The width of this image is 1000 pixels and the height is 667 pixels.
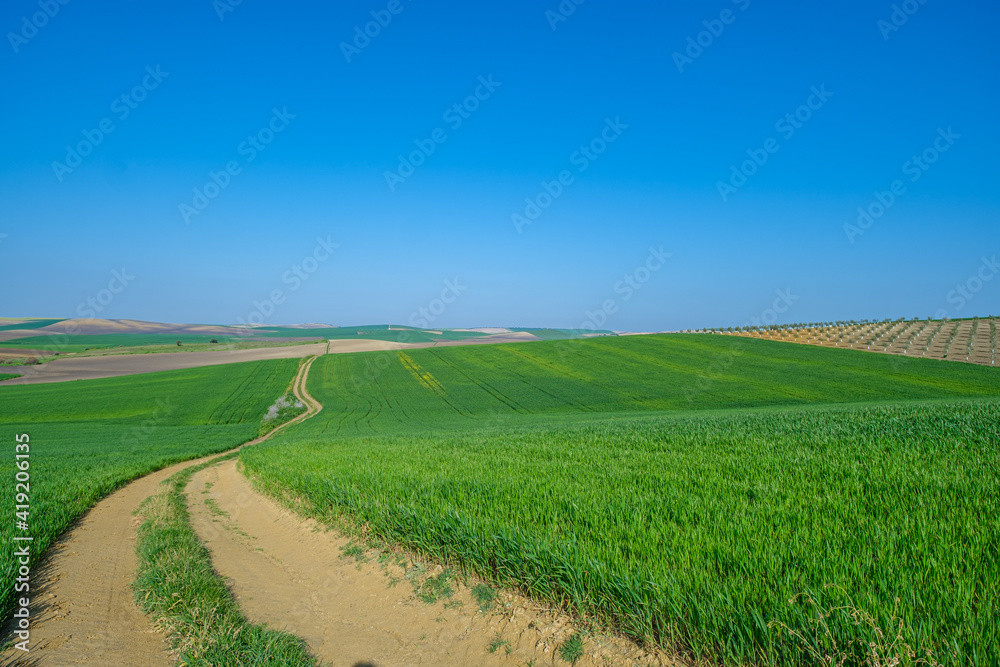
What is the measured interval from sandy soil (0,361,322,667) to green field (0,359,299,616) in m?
0.38

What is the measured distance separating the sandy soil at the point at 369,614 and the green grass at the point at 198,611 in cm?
33

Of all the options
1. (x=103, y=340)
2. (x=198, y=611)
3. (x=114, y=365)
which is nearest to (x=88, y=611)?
(x=198, y=611)

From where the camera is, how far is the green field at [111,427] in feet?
33.5

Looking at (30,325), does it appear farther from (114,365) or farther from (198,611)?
(198,611)

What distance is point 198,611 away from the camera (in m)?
5.14

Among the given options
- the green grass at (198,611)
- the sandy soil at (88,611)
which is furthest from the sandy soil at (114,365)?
the green grass at (198,611)

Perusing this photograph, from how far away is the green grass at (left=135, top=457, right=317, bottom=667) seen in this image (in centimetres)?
446

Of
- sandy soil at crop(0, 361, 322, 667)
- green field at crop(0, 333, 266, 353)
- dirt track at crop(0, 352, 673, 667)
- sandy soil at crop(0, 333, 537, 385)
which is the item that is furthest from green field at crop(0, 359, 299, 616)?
green field at crop(0, 333, 266, 353)

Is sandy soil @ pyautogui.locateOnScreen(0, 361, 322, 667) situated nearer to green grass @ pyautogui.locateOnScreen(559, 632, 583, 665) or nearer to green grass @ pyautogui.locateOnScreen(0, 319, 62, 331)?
green grass @ pyautogui.locateOnScreen(559, 632, 583, 665)

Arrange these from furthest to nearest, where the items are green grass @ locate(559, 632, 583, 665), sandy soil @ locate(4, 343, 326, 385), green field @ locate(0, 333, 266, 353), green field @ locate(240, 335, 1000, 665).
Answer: green field @ locate(0, 333, 266, 353) → sandy soil @ locate(4, 343, 326, 385) → green grass @ locate(559, 632, 583, 665) → green field @ locate(240, 335, 1000, 665)

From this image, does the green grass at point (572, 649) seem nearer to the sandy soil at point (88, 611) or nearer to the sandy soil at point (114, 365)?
the sandy soil at point (88, 611)

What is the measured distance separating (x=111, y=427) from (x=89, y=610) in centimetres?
3869

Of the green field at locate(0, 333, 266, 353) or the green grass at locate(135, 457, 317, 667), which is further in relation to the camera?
the green field at locate(0, 333, 266, 353)

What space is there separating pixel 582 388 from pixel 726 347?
28.7 metres
